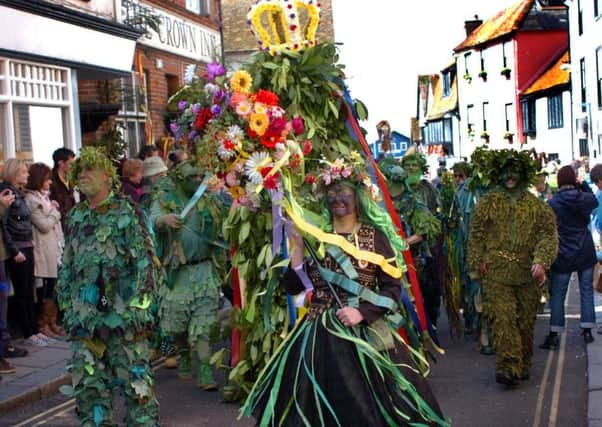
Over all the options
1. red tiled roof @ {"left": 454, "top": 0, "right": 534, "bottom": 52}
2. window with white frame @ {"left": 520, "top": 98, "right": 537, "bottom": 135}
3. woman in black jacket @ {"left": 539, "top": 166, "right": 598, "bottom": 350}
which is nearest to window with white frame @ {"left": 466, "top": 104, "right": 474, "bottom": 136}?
red tiled roof @ {"left": 454, "top": 0, "right": 534, "bottom": 52}

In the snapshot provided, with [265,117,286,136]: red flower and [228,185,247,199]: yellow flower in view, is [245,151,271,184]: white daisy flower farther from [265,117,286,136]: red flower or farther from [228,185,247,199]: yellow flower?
[228,185,247,199]: yellow flower

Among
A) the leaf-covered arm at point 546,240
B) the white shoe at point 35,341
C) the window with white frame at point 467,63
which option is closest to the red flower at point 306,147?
the leaf-covered arm at point 546,240

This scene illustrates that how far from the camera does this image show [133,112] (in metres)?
18.4

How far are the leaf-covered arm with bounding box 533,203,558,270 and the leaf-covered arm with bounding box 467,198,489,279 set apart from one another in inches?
17.8

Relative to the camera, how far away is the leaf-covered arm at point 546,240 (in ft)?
26.2

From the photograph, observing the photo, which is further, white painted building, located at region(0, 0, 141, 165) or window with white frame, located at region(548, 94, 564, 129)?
window with white frame, located at region(548, 94, 564, 129)

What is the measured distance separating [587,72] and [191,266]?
91.0 feet

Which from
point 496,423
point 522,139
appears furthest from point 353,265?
point 522,139

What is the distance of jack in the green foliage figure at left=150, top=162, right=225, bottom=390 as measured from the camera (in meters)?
8.27

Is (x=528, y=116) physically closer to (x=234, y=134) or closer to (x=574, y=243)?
(x=574, y=243)

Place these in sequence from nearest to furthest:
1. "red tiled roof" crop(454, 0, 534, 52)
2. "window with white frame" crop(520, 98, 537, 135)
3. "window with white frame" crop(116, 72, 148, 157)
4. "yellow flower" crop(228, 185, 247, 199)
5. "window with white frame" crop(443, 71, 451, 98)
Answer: "yellow flower" crop(228, 185, 247, 199)
"window with white frame" crop(116, 72, 148, 157)
"window with white frame" crop(520, 98, 537, 135)
"red tiled roof" crop(454, 0, 534, 52)
"window with white frame" crop(443, 71, 451, 98)

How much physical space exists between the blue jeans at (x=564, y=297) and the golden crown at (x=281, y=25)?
3651 mm

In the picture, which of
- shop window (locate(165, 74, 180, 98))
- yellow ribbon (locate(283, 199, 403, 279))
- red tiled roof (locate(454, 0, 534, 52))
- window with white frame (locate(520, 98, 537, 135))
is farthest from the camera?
red tiled roof (locate(454, 0, 534, 52))

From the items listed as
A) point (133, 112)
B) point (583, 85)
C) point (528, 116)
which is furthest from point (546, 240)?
point (528, 116)
